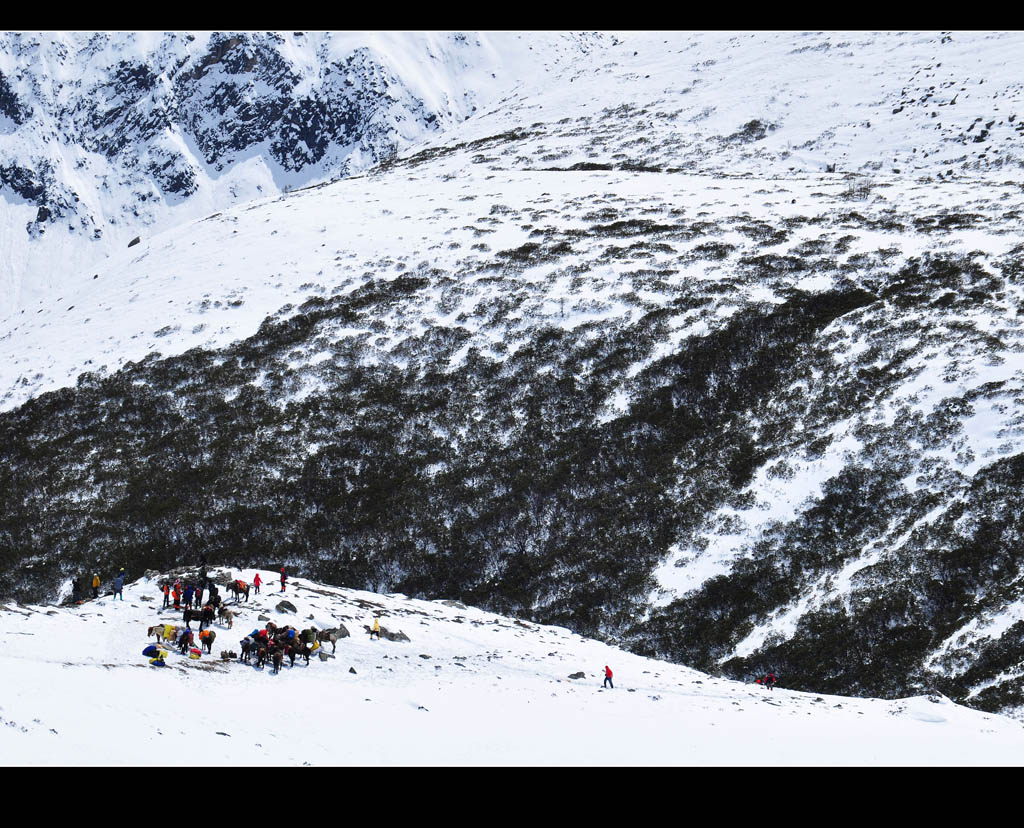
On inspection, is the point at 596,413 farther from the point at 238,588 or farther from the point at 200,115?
the point at 200,115

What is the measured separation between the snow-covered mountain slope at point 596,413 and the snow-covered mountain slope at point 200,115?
331 feet

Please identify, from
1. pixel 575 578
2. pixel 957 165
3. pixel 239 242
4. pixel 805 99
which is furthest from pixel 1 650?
pixel 805 99

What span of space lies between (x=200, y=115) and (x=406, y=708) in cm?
18332

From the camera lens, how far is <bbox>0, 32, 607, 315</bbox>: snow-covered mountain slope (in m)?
169

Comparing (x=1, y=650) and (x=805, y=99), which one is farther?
(x=805, y=99)

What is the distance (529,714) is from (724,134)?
258 feet

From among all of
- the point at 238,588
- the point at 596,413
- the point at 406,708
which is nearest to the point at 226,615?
the point at 238,588

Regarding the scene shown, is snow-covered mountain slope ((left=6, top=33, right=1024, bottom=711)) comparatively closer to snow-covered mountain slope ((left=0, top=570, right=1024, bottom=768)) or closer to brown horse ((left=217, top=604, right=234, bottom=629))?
snow-covered mountain slope ((left=0, top=570, right=1024, bottom=768))

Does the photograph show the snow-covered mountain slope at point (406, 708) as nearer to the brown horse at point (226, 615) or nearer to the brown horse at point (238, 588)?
the brown horse at point (226, 615)

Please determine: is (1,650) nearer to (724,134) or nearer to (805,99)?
(724,134)

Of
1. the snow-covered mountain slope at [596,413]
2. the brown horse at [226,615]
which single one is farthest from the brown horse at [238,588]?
the snow-covered mountain slope at [596,413]

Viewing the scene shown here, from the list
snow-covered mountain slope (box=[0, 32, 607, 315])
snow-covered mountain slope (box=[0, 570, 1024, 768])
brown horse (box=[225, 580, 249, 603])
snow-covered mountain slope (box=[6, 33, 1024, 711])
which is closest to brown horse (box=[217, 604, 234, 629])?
snow-covered mountain slope (box=[0, 570, 1024, 768])

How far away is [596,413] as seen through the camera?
47750 millimetres

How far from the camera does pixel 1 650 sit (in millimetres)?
24484
